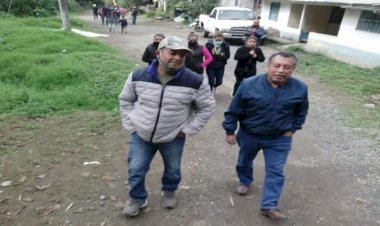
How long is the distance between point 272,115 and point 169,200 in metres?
1.40

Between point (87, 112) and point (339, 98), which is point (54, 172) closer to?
point (87, 112)

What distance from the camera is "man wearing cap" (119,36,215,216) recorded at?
285 cm

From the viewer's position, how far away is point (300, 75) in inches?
434

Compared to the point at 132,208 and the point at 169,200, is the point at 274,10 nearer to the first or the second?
the point at 169,200

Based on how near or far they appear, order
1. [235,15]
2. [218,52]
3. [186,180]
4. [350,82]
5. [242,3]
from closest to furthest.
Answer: [186,180], [218,52], [350,82], [235,15], [242,3]

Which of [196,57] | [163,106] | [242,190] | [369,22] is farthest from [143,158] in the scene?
[369,22]

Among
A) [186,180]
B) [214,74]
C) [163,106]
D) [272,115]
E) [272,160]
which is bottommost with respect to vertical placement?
[186,180]

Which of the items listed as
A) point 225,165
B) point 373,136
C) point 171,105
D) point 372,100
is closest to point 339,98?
point 372,100

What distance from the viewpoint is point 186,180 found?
4191 mm

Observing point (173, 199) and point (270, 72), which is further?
point (173, 199)

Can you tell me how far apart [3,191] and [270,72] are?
316 cm

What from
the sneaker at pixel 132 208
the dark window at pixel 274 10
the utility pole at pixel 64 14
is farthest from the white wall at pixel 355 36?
the utility pole at pixel 64 14

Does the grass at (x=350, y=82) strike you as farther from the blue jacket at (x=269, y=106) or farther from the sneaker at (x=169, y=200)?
the sneaker at (x=169, y=200)

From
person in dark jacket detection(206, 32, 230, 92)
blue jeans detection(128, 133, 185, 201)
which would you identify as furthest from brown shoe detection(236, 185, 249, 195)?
person in dark jacket detection(206, 32, 230, 92)
